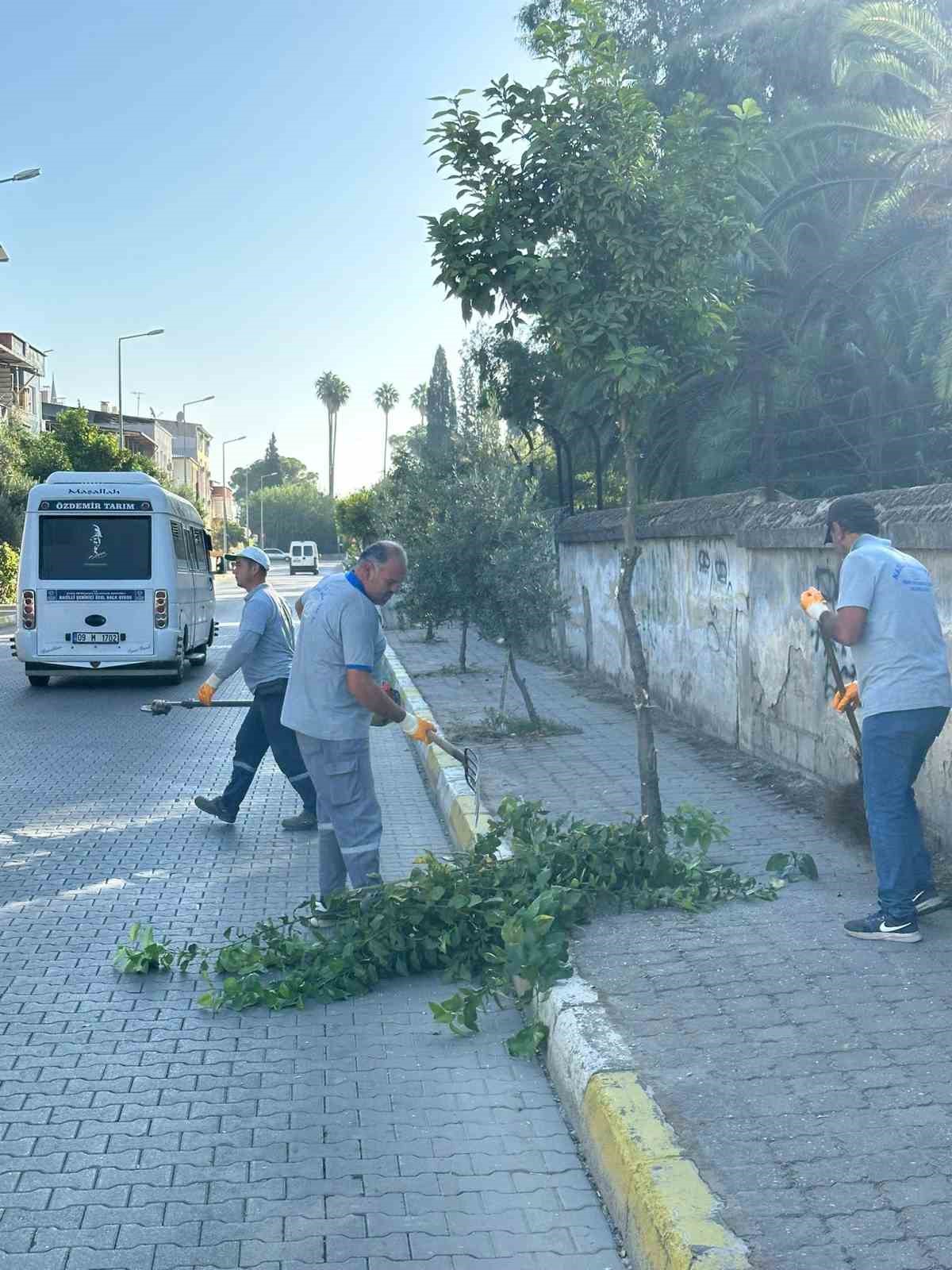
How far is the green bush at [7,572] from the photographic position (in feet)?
118

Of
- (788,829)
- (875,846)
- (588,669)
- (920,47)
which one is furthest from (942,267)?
(875,846)

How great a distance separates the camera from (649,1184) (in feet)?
11.1

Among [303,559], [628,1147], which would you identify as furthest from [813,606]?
[303,559]

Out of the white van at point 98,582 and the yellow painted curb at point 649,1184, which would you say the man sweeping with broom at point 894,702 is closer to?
the yellow painted curb at point 649,1184

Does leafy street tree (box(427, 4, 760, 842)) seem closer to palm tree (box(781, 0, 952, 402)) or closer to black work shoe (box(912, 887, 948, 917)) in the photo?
black work shoe (box(912, 887, 948, 917))

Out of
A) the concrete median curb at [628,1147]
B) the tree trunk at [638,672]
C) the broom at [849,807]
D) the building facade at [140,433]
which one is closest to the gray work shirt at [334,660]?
the tree trunk at [638,672]

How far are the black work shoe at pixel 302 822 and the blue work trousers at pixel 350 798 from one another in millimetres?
2435

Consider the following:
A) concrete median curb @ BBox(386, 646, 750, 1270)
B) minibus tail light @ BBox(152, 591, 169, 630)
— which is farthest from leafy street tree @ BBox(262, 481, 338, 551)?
concrete median curb @ BBox(386, 646, 750, 1270)

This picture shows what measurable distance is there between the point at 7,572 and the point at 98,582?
64.4 ft

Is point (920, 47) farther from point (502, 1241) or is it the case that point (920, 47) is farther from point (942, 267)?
point (502, 1241)

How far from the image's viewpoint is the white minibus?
7912cm

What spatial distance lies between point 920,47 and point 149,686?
12259 mm

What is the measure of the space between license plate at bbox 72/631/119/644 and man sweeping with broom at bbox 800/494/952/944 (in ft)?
45.3

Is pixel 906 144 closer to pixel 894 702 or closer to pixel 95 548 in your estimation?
pixel 95 548
